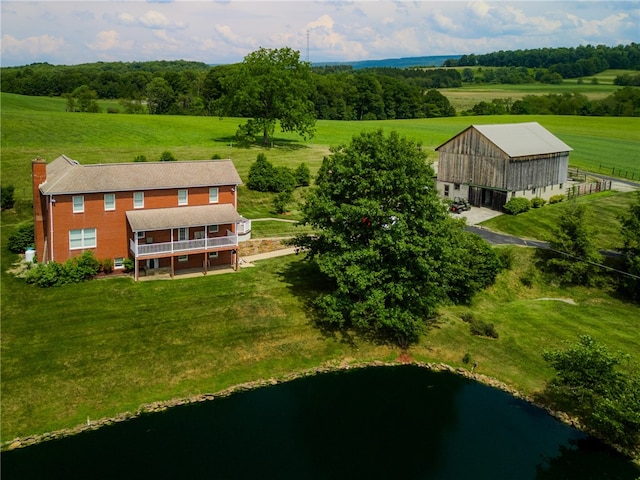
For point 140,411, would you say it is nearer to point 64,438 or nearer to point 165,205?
point 64,438

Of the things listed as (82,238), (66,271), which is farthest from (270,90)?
(66,271)

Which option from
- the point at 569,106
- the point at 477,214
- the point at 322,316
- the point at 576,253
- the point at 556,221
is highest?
the point at 569,106

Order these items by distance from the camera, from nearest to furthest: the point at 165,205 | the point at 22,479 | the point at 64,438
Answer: the point at 22,479 < the point at 64,438 < the point at 165,205

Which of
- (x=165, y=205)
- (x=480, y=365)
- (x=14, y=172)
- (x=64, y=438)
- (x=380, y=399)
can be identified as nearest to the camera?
(x=64, y=438)

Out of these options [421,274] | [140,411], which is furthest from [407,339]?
[140,411]

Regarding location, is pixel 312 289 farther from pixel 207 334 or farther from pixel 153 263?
pixel 153 263

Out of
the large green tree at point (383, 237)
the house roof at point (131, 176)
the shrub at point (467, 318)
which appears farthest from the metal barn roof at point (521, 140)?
the house roof at point (131, 176)

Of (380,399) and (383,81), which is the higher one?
(383,81)
